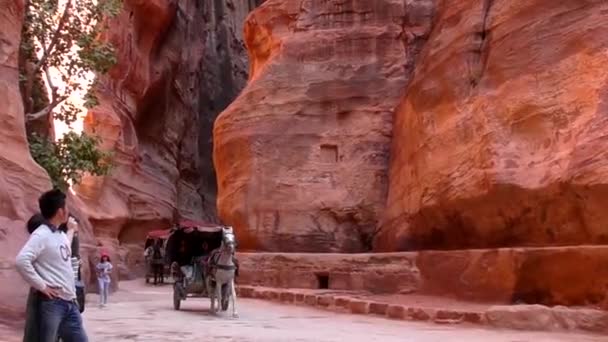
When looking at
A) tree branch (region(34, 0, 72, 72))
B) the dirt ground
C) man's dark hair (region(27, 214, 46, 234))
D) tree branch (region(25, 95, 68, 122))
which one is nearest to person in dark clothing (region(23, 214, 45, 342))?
man's dark hair (region(27, 214, 46, 234))

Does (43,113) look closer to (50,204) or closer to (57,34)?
(57,34)

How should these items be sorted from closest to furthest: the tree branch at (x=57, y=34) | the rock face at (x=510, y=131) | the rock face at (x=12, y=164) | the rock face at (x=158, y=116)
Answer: the rock face at (x=12, y=164) → the rock face at (x=510, y=131) → the tree branch at (x=57, y=34) → the rock face at (x=158, y=116)

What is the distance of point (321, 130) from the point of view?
25.7m

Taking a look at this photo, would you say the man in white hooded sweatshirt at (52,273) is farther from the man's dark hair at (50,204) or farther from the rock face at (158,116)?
the rock face at (158,116)

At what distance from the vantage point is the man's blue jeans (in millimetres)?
5262

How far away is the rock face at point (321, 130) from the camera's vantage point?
Result: 24.8 metres

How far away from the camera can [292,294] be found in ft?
65.3

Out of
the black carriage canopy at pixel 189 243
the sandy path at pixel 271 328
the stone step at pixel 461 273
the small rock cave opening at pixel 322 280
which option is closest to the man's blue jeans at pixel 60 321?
the sandy path at pixel 271 328

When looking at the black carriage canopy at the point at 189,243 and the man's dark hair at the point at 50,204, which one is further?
the black carriage canopy at the point at 189,243

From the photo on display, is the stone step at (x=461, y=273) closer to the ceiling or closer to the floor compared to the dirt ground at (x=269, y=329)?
closer to the ceiling

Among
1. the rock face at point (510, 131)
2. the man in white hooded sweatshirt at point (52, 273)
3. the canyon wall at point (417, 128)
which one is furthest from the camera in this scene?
the canyon wall at point (417, 128)

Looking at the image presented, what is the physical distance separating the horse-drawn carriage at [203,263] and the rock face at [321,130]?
6.79 meters

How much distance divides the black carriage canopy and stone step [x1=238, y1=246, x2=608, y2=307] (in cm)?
442

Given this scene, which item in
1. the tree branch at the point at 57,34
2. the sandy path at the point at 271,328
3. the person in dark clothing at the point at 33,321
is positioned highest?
the tree branch at the point at 57,34
